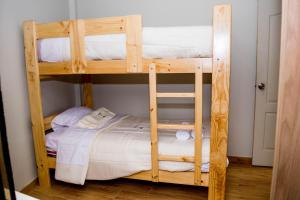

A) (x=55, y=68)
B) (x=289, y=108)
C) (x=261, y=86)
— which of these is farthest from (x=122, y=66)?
(x=261, y=86)

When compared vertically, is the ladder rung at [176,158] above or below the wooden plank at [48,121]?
below

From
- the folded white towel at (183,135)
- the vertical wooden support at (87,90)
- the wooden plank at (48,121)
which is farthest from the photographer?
the vertical wooden support at (87,90)

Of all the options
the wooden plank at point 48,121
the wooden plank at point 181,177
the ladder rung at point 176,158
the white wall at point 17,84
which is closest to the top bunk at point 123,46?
the white wall at point 17,84

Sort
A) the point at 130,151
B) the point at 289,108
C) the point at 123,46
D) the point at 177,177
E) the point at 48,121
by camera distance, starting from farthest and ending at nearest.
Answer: the point at 48,121
the point at 130,151
the point at 177,177
the point at 123,46
the point at 289,108

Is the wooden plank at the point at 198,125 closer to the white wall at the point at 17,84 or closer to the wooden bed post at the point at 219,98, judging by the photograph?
the wooden bed post at the point at 219,98

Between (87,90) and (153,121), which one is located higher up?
(87,90)

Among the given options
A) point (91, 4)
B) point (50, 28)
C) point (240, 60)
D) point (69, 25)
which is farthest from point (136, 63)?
point (91, 4)

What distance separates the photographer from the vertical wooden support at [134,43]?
6.31 feet

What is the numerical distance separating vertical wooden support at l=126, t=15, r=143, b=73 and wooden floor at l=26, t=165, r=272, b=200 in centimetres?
124

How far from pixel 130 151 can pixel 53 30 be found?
131cm

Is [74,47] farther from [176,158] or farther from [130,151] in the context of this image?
[176,158]

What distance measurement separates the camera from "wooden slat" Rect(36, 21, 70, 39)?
6.96 feet

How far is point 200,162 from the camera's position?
2010 millimetres

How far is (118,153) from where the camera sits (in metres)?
2.22
